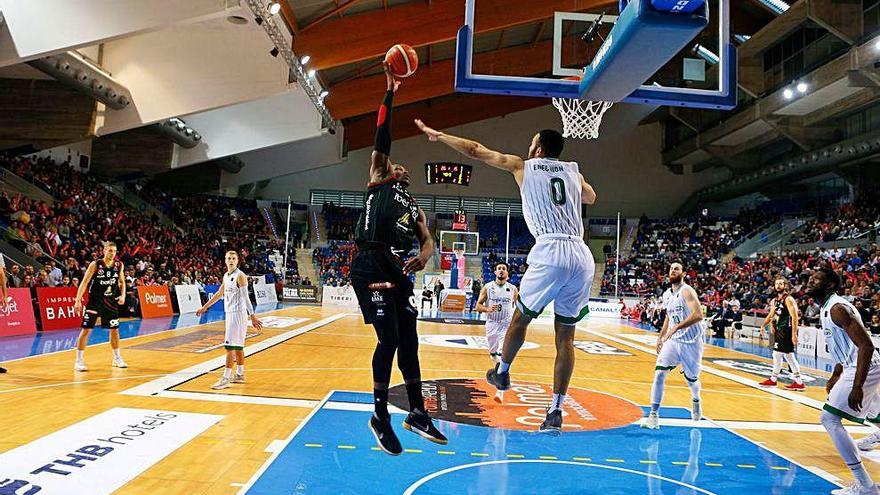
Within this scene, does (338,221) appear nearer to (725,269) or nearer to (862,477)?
(725,269)

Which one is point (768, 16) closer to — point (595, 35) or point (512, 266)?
point (512, 266)

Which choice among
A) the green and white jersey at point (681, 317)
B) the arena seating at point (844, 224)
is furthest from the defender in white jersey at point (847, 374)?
the arena seating at point (844, 224)

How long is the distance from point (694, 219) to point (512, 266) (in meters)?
13.0

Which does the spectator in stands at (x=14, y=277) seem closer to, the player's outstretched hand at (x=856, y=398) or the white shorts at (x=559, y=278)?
the white shorts at (x=559, y=278)

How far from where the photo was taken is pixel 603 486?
4656mm

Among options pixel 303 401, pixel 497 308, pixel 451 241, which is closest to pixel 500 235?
pixel 451 241

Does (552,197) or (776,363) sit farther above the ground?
(552,197)

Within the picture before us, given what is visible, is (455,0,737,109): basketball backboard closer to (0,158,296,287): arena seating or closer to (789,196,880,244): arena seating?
(0,158,296,287): arena seating

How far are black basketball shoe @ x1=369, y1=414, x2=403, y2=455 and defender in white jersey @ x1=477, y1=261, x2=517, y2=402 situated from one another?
4.98 m

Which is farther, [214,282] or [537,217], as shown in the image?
[214,282]

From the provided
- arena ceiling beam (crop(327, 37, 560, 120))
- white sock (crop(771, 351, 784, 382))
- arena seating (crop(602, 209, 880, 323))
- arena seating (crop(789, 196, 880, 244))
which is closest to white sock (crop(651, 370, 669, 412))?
white sock (crop(771, 351, 784, 382))

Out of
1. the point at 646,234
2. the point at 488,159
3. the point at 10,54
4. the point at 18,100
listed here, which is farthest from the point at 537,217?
the point at 646,234

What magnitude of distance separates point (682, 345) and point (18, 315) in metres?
13.0

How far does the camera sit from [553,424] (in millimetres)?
4305
